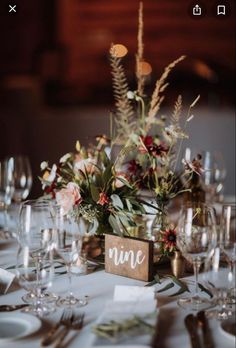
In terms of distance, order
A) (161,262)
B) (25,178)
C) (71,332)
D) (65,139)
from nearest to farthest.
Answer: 1. (71,332)
2. (161,262)
3. (25,178)
4. (65,139)

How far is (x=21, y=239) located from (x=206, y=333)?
1.57 ft

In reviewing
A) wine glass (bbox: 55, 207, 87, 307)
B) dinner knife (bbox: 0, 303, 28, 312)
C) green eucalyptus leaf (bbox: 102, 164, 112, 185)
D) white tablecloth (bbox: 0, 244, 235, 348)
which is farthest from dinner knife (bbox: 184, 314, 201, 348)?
green eucalyptus leaf (bbox: 102, 164, 112, 185)

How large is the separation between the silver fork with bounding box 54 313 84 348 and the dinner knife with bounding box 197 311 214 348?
24cm

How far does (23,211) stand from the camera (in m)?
1.38

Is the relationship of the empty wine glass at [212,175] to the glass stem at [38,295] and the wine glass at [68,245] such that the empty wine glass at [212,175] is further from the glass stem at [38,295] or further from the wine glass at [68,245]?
the glass stem at [38,295]

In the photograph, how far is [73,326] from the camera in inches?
46.4

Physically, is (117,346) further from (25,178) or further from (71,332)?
(25,178)

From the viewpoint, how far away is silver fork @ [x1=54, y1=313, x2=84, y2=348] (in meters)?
1.10

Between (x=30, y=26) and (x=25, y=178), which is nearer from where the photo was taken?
(x=25, y=178)

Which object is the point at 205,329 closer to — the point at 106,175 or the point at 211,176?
the point at 106,175

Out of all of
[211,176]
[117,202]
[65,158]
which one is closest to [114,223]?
[117,202]

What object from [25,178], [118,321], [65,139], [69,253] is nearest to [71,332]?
[118,321]

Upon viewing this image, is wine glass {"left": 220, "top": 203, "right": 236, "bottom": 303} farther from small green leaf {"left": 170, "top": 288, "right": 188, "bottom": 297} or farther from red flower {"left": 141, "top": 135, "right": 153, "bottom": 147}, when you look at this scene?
red flower {"left": 141, "top": 135, "right": 153, "bottom": 147}

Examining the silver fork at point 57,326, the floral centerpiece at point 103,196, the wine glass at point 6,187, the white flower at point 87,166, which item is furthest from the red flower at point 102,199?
the wine glass at point 6,187
